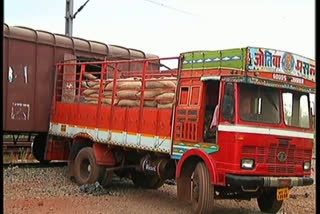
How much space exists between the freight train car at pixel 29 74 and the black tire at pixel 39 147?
0.41m

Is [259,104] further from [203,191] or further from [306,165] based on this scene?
[203,191]

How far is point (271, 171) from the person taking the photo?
712 cm

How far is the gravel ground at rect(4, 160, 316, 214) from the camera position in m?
7.93

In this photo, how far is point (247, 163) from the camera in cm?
695

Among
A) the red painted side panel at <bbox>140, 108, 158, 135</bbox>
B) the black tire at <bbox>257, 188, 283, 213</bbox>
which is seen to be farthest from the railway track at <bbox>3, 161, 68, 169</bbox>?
the black tire at <bbox>257, 188, 283, 213</bbox>

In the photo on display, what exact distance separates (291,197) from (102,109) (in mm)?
4441

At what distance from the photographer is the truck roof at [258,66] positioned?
700 centimetres

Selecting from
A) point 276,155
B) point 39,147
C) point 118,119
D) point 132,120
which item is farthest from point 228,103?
point 39,147

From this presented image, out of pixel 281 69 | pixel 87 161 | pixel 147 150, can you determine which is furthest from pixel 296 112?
pixel 87 161

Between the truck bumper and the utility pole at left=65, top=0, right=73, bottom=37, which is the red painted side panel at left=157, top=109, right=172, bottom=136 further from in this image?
A: the utility pole at left=65, top=0, right=73, bottom=37

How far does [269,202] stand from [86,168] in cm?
421

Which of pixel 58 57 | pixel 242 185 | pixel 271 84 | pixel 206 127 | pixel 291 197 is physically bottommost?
pixel 291 197

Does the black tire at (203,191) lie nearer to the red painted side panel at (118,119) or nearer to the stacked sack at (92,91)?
the red painted side panel at (118,119)

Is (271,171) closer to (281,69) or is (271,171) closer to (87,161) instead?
(281,69)
